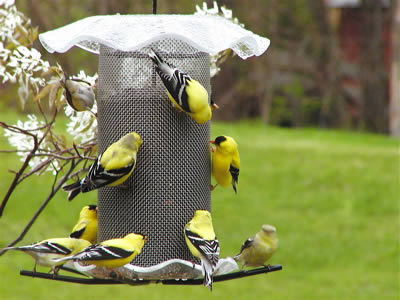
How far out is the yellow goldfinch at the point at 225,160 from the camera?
348 centimetres

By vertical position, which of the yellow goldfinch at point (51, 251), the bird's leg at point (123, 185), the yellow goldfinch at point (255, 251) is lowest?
the yellow goldfinch at point (255, 251)

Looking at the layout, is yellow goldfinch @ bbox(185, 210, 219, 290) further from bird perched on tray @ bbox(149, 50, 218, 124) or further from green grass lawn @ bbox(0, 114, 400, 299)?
green grass lawn @ bbox(0, 114, 400, 299)

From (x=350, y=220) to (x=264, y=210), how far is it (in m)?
1.19

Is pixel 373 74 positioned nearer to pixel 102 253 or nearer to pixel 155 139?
pixel 155 139

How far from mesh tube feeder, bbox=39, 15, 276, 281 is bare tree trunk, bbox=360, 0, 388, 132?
1479cm

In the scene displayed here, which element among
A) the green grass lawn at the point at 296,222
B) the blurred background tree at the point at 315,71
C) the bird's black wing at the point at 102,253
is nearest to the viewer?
the bird's black wing at the point at 102,253

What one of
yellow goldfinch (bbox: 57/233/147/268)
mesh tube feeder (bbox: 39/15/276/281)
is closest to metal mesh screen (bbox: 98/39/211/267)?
mesh tube feeder (bbox: 39/15/276/281)

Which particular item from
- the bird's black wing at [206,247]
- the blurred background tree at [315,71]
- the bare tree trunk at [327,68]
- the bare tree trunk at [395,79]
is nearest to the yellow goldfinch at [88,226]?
the bird's black wing at [206,247]

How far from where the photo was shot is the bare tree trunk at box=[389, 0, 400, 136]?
16.7 metres

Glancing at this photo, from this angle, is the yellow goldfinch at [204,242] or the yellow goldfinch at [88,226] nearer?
the yellow goldfinch at [204,242]

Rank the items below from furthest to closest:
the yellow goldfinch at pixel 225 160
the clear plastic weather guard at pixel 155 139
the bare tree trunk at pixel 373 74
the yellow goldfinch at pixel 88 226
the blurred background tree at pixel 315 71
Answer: the bare tree trunk at pixel 373 74 → the blurred background tree at pixel 315 71 → the yellow goldfinch at pixel 88 226 → the yellow goldfinch at pixel 225 160 → the clear plastic weather guard at pixel 155 139

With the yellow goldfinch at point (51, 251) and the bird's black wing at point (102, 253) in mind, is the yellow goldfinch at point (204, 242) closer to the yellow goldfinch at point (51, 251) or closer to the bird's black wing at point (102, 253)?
the bird's black wing at point (102, 253)

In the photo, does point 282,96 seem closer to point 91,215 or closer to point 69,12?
point 69,12

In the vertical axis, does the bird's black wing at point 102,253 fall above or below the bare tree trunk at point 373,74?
above
